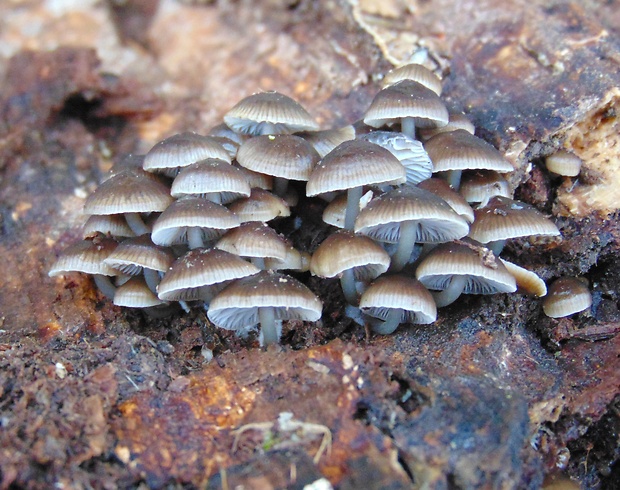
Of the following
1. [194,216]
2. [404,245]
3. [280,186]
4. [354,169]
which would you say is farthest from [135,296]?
[404,245]

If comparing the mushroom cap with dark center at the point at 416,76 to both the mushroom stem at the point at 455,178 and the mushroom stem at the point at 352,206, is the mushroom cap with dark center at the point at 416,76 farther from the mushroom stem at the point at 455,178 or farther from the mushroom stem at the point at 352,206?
the mushroom stem at the point at 352,206

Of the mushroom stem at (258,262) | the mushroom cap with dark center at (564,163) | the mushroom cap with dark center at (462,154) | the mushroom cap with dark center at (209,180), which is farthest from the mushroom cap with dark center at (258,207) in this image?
the mushroom cap with dark center at (564,163)

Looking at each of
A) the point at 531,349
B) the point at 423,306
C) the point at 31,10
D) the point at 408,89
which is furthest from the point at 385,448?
the point at 31,10

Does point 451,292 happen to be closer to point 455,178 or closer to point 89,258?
point 455,178

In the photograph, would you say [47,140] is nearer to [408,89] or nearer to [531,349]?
[408,89]

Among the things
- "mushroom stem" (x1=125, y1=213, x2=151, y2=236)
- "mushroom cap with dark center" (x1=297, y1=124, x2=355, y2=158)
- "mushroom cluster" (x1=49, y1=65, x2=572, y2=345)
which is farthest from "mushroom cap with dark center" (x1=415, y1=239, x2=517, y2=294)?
"mushroom stem" (x1=125, y1=213, x2=151, y2=236)

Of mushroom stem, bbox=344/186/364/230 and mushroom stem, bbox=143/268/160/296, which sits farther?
mushroom stem, bbox=143/268/160/296

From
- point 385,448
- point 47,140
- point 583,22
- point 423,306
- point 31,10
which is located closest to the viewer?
point 385,448

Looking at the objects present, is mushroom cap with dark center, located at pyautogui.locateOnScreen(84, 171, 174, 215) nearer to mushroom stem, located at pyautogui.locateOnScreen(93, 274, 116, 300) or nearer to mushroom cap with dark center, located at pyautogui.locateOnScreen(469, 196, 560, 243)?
mushroom stem, located at pyautogui.locateOnScreen(93, 274, 116, 300)
